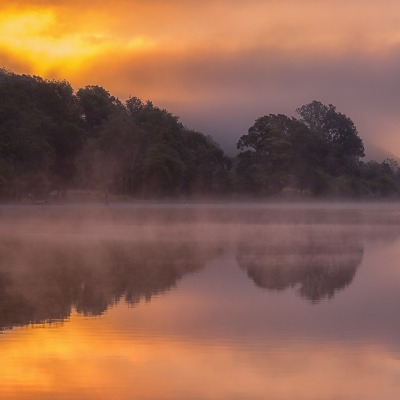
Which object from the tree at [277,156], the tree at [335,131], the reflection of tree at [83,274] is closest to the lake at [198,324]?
the reflection of tree at [83,274]

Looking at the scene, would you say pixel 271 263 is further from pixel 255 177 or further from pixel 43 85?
pixel 255 177

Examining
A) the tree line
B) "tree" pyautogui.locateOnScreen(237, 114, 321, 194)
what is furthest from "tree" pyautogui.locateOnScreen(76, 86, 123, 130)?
"tree" pyautogui.locateOnScreen(237, 114, 321, 194)

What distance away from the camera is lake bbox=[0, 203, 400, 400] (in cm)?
1058

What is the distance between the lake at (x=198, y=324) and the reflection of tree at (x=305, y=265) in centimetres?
5

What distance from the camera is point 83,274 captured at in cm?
2155

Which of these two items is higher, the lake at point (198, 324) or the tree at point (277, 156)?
the tree at point (277, 156)

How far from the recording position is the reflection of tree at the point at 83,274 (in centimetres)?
1636

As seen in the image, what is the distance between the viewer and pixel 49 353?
12.1m

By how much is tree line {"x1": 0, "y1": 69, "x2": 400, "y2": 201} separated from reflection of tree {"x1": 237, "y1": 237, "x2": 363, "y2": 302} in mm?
43007

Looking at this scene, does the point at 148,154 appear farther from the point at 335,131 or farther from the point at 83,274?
the point at 83,274

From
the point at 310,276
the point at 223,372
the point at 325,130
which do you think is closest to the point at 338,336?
the point at 223,372

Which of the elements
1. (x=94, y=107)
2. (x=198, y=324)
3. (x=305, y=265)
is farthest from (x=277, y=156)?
(x=198, y=324)

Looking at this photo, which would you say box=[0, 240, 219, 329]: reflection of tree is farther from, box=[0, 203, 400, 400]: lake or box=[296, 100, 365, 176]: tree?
box=[296, 100, 365, 176]: tree

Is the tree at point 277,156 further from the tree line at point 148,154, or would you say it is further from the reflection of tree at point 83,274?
the reflection of tree at point 83,274
